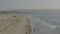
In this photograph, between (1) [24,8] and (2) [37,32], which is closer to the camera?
(2) [37,32]

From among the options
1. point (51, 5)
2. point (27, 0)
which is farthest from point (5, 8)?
point (51, 5)

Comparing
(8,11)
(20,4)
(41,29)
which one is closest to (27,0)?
(20,4)

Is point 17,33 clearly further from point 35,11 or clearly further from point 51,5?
point 51,5

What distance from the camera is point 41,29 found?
73 cm

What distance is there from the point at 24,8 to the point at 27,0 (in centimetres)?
12

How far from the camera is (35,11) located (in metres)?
1.35

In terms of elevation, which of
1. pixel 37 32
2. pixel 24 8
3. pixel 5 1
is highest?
pixel 5 1

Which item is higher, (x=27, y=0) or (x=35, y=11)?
(x=27, y=0)

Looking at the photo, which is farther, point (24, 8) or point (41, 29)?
point (24, 8)

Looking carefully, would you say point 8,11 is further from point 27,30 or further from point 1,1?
point 27,30

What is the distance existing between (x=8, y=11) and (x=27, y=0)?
29cm

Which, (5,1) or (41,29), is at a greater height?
(5,1)

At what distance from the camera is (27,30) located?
0.72 m

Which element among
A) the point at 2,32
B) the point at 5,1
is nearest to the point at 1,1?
the point at 5,1
